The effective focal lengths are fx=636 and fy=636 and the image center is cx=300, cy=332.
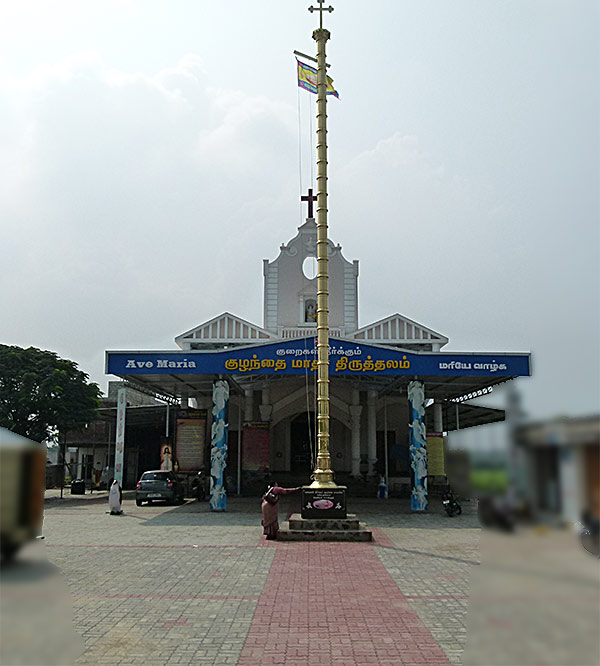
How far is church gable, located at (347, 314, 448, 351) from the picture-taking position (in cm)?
2891

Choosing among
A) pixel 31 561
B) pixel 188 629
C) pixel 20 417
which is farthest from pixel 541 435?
pixel 20 417

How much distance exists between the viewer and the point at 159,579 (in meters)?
9.36

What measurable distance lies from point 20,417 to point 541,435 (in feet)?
94.9

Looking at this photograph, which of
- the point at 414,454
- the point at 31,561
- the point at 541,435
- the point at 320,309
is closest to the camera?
the point at 541,435

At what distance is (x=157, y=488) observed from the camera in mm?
22484

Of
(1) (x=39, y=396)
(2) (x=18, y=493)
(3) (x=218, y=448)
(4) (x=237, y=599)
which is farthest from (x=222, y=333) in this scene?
(2) (x=18, y=493)

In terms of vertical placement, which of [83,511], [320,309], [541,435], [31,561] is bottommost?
[83,511]

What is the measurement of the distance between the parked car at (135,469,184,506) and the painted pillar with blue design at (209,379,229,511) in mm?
3211

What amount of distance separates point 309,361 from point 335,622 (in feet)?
40.4

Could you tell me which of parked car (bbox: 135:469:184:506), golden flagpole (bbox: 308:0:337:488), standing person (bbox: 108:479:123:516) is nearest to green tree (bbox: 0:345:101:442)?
parked car (bbox: 135:469:184:506)

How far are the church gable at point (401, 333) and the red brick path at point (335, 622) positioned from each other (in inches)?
736

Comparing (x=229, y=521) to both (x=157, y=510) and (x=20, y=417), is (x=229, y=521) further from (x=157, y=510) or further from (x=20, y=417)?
(x=20, y=417)

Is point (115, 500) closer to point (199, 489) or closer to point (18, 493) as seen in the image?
point (199, 489)

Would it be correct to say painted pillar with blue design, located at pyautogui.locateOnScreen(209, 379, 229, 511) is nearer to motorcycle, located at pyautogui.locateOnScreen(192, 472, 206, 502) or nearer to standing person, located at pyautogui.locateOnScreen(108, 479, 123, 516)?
standing person, located at pyautogui.locateOnScreen(108, 479, 123, 516)
